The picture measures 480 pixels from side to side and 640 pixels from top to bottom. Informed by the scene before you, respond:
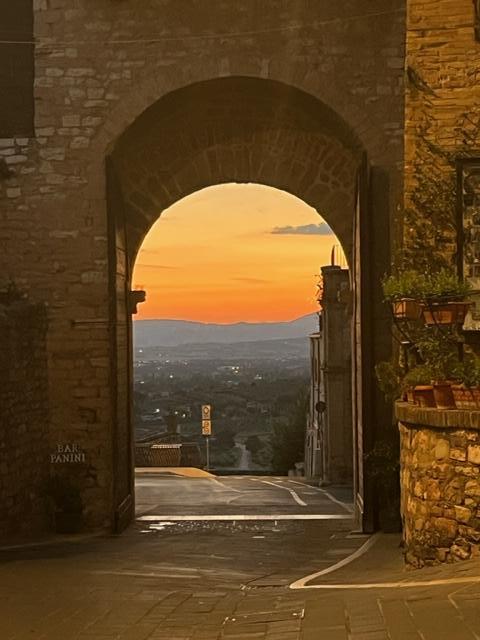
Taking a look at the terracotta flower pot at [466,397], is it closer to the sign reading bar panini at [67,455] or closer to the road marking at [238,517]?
the sign reading bar panini at [67,455]

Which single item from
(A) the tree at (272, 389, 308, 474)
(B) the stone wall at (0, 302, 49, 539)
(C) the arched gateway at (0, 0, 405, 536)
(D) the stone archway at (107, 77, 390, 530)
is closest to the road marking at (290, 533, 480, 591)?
(B) the stone wall at (0, 302, 49, 539)

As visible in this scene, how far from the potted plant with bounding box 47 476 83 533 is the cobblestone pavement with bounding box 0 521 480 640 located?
1.03 m

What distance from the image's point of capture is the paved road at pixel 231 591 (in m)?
5.05

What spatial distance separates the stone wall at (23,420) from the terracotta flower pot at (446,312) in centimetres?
499

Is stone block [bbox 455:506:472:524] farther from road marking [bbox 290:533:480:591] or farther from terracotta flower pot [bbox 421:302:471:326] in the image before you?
terracotta flower pot [bbox 421:302:471:326]

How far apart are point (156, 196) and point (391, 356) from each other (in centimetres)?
421

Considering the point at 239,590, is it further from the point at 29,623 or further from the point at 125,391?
the point at 125,391

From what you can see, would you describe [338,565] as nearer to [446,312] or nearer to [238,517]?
[446,312]

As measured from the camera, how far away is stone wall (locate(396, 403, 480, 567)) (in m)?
7.18

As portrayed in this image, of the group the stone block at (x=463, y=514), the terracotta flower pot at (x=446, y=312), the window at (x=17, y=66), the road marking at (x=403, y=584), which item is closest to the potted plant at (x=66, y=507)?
the window at (x=17, y=66)

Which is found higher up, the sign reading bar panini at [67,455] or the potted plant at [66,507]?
the sign reading bar panini at [67,455]

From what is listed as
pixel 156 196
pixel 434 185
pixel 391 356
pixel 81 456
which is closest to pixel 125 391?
pixel 81 456

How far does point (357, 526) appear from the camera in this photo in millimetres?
12703

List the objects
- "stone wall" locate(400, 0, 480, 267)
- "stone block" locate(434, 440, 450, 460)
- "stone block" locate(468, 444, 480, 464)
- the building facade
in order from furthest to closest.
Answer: the building facade → "stone wall" locate(400, 0, 480, 267) → "stone block" locate(434, 440, 450, 460) → "stone block" locate(468, 444, 480, 464)
